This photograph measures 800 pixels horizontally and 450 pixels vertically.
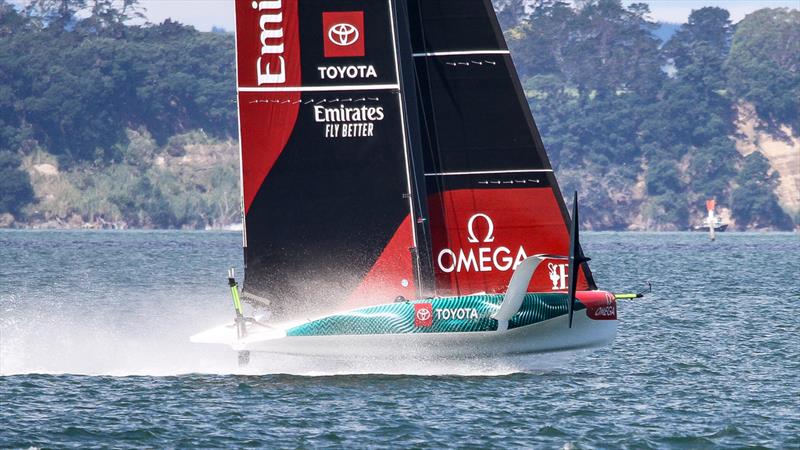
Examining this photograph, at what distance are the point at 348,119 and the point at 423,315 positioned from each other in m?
3.72

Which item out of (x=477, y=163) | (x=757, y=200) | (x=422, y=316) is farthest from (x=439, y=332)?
(x=757, y=200)

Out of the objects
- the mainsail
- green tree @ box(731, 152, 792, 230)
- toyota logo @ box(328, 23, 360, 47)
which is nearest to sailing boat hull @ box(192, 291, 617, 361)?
the mainsail

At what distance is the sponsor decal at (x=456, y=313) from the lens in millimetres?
25422

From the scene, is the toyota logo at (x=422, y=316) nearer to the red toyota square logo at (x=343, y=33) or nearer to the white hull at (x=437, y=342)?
the white hull at (x=437, y=342)

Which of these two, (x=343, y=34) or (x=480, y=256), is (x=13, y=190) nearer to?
(x=343, y=34)

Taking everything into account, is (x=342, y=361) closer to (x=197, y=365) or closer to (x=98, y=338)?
(x=197, y=365)

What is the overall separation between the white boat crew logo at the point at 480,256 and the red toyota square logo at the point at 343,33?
362 centimetres

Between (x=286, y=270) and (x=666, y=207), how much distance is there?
174 metres

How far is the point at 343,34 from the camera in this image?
26.2 metres

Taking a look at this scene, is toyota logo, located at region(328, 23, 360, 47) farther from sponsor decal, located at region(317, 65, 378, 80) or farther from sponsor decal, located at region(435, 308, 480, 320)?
sponsor decal, located at region(435, 308, 480, 320)

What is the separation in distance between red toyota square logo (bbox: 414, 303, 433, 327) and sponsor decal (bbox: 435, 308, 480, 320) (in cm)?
13

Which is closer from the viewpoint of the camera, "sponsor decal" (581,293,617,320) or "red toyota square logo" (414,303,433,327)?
"red toyota square logo" (414,303,433,327)

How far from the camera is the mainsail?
26.2 metres

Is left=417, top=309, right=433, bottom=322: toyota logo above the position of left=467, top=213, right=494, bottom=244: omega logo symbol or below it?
below
